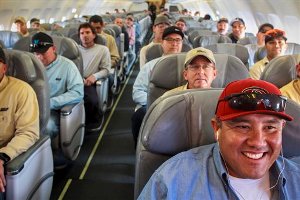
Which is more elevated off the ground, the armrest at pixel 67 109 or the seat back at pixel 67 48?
the seat back at pixel 67 48

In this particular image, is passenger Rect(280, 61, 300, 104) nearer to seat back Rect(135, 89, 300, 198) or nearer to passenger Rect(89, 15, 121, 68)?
seat back Rect(135, 89, 300, 198)

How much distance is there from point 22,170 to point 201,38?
386cm

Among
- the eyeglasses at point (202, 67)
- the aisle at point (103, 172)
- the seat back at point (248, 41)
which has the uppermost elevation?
the eyeglasses at point (202, 67)

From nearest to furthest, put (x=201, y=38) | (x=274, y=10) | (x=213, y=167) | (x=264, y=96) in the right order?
1. (x=264, y=96)
2. (x=213, y=167)
3. (x=201, y=38)
4. (x=274, y=10)

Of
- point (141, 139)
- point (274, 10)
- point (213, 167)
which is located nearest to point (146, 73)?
point (141, 139)

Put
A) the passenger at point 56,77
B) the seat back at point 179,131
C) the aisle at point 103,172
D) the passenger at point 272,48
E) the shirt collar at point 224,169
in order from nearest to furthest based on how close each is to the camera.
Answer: the shirt collar at point 224,169 → the seat back at point 179,131 → the aisle at point 103,172 → the passenger at point 56,77 → the passenger at point 272,48

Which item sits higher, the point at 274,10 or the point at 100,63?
the point at 274,10

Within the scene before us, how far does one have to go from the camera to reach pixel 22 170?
7.31 ft

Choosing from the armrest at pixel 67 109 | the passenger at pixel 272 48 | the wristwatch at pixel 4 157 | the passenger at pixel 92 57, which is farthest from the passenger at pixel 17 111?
the passenger at pixel 272 48

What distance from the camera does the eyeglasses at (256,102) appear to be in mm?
1383

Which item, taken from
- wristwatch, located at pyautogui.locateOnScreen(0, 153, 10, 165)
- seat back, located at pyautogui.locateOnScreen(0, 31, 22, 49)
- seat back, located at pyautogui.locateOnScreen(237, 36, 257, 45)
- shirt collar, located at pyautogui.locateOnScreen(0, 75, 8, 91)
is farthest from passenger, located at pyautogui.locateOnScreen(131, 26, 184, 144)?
seat back, located at pyautogui.locateOnScreen(0, 31, 22, 49)

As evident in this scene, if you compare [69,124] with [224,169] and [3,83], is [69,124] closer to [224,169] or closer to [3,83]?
[3,83]

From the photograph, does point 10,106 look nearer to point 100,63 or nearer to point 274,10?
point 100,63

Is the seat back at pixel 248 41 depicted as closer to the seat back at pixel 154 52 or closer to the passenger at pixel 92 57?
the seat back at pixel 154 52
